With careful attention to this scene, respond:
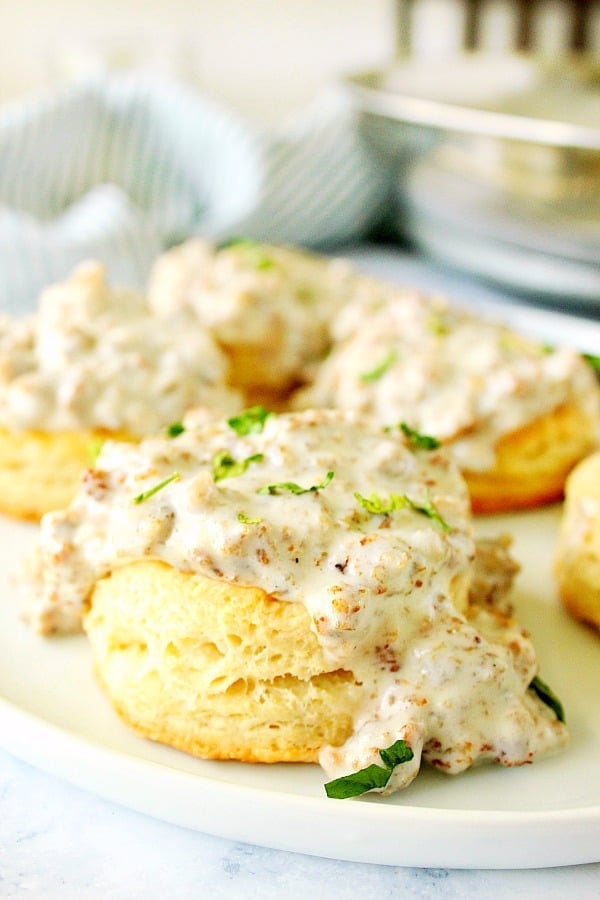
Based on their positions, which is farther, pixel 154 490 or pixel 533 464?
pixel 533 464

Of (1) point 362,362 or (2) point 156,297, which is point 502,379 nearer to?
(1) point 362,362

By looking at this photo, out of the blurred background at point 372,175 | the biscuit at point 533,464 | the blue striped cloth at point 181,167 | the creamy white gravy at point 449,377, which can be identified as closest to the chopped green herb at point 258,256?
the creamy white gravy at point 449,377

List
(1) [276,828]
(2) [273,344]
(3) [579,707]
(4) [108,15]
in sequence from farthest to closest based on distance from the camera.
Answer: (4) [108,15], (2) [273,344], (3) [579,707], (1) [276,828]

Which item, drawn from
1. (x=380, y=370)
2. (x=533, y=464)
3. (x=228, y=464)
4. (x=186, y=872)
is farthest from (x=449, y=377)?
(x=186, y=872)

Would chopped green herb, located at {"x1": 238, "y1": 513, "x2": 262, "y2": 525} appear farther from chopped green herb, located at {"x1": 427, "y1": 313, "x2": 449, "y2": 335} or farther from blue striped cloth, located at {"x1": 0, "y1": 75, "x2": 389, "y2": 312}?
blue striped cloth, located at {"x1": 0, "y1": 75, "x2": 389, "y2": 312}

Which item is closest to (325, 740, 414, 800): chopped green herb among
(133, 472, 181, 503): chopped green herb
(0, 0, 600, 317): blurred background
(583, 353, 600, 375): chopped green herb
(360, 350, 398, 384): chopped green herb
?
(133, 472, 181, 503): chopped green herb

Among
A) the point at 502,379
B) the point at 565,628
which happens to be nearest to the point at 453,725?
the point at 565,628

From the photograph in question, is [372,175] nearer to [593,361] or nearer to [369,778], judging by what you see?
[593,361]
